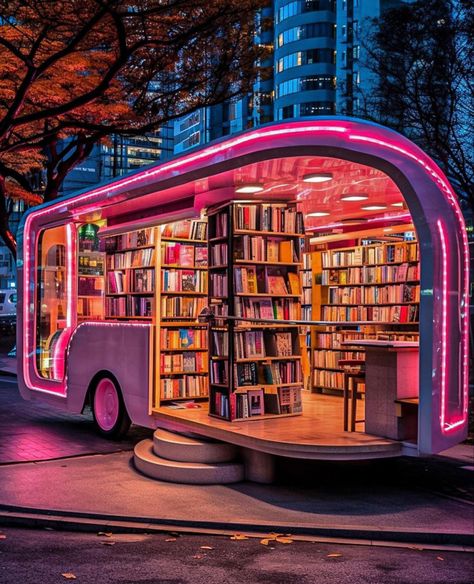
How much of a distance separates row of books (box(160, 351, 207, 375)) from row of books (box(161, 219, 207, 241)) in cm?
158

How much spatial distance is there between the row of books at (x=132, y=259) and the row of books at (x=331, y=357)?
3.80 meters

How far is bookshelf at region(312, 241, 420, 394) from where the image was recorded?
38.5 ft

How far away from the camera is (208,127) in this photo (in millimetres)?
90688

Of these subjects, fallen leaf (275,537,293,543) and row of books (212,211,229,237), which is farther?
row of books (212,211,229,237)

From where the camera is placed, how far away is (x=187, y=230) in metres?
10.8

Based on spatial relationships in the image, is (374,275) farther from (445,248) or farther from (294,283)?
(445,248)

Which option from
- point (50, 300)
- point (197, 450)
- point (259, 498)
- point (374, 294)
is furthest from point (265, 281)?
point (50, 300)

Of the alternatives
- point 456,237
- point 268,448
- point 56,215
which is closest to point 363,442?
point 268,448

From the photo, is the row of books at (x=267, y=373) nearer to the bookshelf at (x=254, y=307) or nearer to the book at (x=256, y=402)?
the bookshelf at (x=254, y=307)

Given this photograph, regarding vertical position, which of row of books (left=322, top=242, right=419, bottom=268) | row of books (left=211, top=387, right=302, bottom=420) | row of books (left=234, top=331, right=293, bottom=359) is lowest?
row of books (left=211, top=387, right=302, bottom=420)

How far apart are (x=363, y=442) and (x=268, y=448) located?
3.04ft

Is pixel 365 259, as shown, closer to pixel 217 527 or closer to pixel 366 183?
pixel 366 183

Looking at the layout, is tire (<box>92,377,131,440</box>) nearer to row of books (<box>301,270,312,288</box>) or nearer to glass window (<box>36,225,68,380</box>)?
glass window (<box>36,225,68,380</box>)

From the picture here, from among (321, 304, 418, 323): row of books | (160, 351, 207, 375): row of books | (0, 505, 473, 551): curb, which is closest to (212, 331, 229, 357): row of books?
(160, 351, 207, 375): row of books
